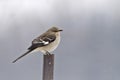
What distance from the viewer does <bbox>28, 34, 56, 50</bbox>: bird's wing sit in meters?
11.8

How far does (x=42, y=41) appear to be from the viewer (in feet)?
39.5

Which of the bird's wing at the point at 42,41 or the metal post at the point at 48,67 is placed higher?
the bird's wing at the point at 42,41

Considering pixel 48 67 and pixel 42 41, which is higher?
pixel 42 41

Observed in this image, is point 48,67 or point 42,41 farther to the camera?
point 42,41

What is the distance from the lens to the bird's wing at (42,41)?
1180cm

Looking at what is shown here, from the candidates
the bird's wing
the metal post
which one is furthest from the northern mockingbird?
the metal post

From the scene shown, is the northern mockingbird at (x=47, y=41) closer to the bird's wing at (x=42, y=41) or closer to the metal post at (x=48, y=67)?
the bird's wing at (x=42, y=41)

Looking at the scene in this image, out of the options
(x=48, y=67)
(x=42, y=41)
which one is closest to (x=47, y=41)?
(x=42, y=41)

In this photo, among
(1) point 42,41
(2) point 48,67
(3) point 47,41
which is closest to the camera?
(2) point 48,67

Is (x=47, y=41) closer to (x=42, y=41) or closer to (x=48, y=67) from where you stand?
(x=42, y=41)

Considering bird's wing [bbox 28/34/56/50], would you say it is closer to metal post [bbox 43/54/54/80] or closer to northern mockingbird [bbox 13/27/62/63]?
northern mockingbird [bbox 13/27/62/63]

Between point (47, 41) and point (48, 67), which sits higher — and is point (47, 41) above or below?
above

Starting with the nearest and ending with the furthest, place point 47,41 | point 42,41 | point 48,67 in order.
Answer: point 48,67, point 42,41, point 47,41

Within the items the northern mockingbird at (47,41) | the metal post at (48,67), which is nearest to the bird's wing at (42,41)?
Result: the northern mockingbird at (47,41)
